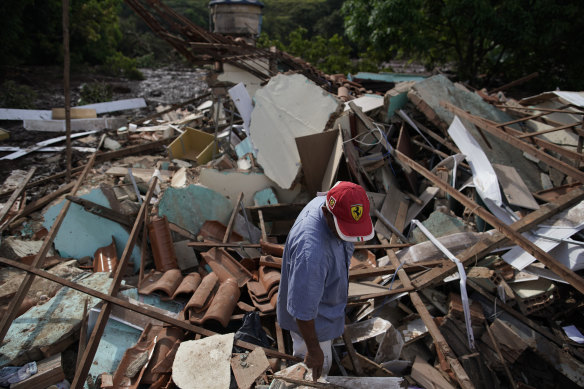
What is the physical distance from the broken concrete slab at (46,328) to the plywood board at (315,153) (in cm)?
281

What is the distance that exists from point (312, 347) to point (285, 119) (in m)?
3.90

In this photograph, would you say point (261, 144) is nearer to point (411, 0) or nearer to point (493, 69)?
point (411, 0)

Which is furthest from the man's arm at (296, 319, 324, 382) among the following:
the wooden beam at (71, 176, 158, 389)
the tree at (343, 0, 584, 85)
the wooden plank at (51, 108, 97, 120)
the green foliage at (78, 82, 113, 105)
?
the green foliage at (78, 82, 113, 105)

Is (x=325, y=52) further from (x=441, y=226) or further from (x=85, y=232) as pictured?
(x=85, y=232)

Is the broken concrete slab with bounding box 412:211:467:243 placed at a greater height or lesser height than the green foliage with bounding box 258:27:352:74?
lesser

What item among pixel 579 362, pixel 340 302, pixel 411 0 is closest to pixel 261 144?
pixel 340 302

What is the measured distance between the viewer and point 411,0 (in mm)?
9523

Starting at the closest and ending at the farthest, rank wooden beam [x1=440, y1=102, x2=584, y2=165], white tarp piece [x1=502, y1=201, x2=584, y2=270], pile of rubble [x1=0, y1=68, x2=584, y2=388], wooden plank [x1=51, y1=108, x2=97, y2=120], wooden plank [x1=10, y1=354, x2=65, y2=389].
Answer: wooden plank [x1=10, y1=354, x2=65, y2=389] → pile of rubble [x1=0, y1=68, x2=584, y2=388] → white tarp piece [x1=502, y1=201, x2=584, y2=270] → wooden beam [x1=440, y1=102, x2=584, y2=165] → wooden plank [x1=51, y1=108, x2=97, y2=120]

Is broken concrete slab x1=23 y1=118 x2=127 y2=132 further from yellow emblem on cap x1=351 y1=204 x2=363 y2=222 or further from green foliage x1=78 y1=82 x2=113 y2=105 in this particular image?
yellow emblem on cap x1=351 y1=204 x2=363 y2=222

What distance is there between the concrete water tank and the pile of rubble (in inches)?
225

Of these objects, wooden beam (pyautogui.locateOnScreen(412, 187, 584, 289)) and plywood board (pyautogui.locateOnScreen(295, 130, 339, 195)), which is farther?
plywood board (pyautogui.locateOnScreen(295, 130, 339, 195))

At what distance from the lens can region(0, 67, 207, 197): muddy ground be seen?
23.4 feet

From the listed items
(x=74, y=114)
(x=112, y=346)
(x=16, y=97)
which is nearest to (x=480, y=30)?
(x=112, y=346)

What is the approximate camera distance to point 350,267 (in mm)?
3553
